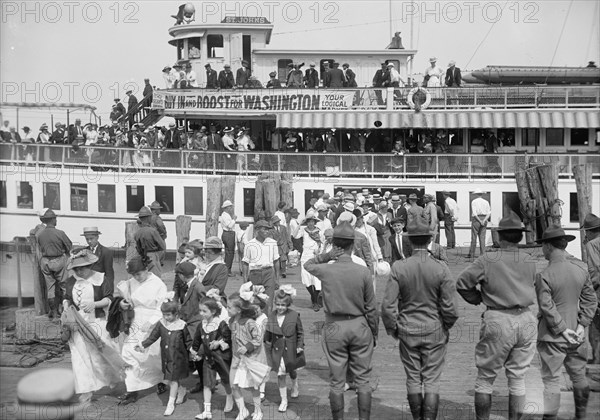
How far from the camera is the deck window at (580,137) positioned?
1190 inches

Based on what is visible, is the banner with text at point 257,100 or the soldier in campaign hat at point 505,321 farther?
the banner with text at point 257,100

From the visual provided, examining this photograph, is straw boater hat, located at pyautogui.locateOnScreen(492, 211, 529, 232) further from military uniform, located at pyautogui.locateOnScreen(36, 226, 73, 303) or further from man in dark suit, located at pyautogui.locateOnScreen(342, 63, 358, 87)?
man in dark suit, located at pyautogui.locateOnScreen(342, 63, 358, 87)

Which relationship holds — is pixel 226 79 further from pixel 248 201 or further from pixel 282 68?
pixel 248 201

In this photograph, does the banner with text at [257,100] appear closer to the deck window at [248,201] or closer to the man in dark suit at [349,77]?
the man in dark suit at [349,77]

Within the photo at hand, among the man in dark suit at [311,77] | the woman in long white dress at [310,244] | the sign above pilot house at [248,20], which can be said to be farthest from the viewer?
the sign above pilot house at [248,20]

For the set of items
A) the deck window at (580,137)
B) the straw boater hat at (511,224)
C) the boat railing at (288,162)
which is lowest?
the straw boater hat at (511,224)

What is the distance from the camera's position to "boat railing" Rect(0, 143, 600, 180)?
27.5m

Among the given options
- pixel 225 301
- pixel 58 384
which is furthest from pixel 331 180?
pixel 58 384

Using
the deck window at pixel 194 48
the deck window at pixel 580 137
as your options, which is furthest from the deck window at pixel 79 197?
the deck window at pixel 580 137

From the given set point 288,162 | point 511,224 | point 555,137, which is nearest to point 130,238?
point 288,162

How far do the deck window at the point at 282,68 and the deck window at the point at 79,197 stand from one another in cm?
888

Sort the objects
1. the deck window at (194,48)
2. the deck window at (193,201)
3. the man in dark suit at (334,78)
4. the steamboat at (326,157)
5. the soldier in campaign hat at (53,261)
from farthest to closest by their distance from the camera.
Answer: the deck window at (194,48) < the man in dark suit at (334,78) < the deck window at (193,201) < the steamboat at (326,157) < the soldier in campaign hat at (53,261)

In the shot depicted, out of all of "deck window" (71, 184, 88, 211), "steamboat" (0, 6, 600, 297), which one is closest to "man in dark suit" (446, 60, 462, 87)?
"steamboat" (0, 6, 600, 297)

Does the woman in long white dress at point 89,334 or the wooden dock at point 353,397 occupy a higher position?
the woman in long white dress at point 89,334
